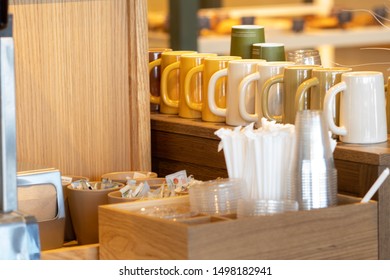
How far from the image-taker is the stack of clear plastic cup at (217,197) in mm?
1575

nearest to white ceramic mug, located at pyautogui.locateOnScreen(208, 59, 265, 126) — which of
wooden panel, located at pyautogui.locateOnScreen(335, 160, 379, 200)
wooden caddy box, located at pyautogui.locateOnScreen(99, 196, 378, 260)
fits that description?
wooden panel, located at pyautogui.locateOnScreen(335, 160, 379, 200)

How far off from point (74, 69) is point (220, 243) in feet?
2.68

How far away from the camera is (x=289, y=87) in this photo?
1949 millimetres

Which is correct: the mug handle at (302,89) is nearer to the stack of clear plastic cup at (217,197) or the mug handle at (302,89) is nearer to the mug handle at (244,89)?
the mug handle at (244,89)

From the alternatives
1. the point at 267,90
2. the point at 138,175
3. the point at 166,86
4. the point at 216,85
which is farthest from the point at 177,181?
Result: the point at 166,86

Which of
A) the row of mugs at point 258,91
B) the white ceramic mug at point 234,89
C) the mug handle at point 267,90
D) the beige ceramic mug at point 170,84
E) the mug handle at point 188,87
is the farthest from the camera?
the beige ceramic mug at point 170,84

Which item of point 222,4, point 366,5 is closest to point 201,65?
point 222,4

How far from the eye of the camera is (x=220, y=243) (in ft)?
4.72

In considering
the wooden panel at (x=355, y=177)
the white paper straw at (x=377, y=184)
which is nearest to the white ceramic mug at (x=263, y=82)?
the wooden panel at (x=355, y=177)

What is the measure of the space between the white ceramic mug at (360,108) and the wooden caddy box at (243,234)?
0.26m

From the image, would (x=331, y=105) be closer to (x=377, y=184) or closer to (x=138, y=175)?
(x=377, y=184)

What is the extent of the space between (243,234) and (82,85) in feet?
2.62

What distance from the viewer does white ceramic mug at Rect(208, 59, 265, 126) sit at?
2.07 m

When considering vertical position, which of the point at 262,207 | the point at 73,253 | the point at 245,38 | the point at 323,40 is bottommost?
the point at 73,253
